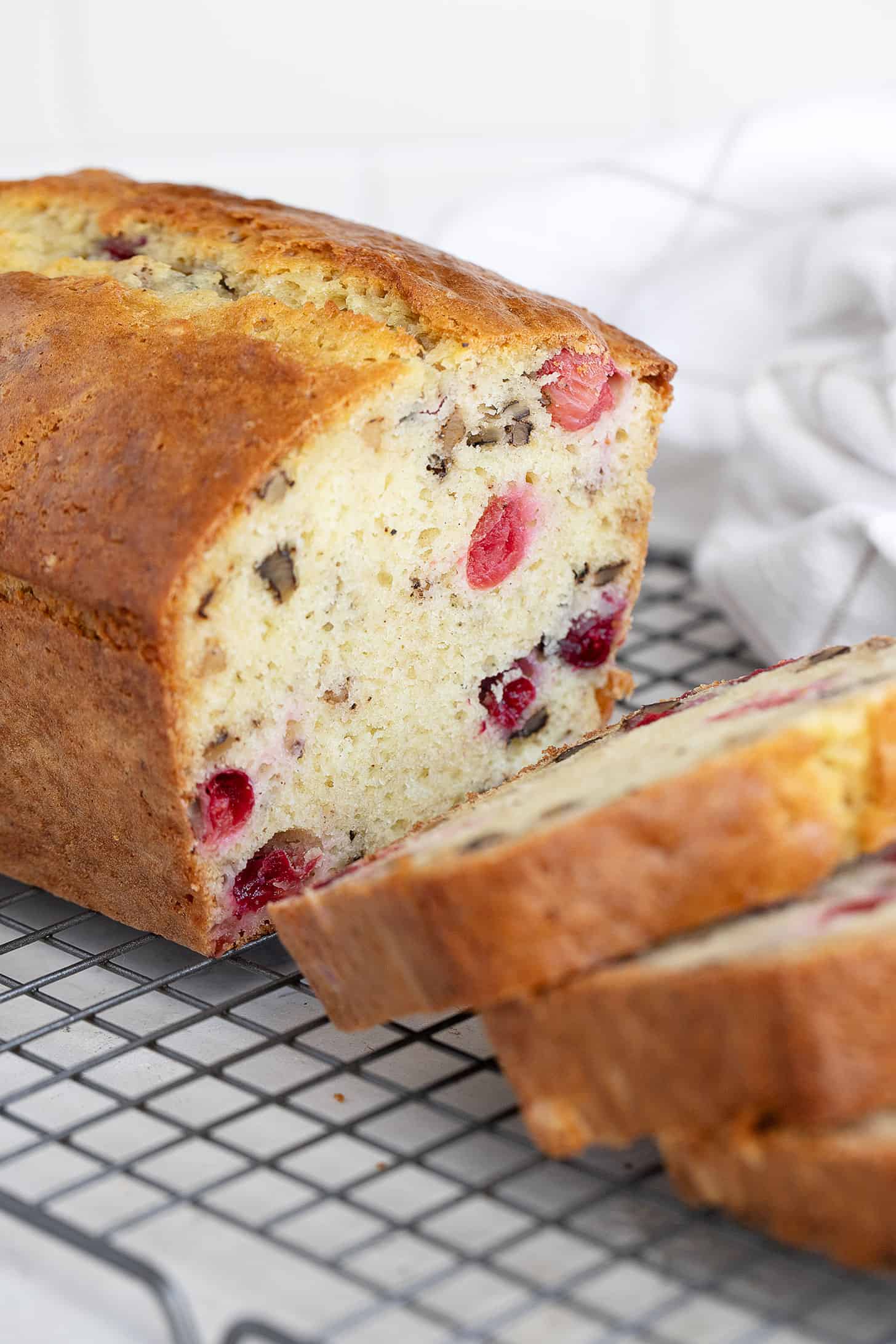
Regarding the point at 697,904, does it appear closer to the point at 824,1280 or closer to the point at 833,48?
the point at 824,1280

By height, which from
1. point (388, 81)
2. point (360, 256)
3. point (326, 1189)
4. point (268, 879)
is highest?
point (388, 81)

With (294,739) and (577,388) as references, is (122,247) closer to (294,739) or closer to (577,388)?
(577,388)

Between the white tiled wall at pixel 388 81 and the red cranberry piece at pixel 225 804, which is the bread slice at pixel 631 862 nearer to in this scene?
the red cranberry piece at pixel 225 804

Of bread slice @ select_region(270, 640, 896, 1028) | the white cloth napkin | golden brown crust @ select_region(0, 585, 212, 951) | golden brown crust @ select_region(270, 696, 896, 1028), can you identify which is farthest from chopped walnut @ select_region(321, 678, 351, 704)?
the white cloth napkin

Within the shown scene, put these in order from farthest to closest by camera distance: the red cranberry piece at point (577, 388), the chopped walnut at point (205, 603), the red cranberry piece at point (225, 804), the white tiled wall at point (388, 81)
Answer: the white tiled wall at point (388, 81), the red cranberry piece at point (577, 388), the red cranberry piece at point (225, 804), the chopped walnut at point (205, 603)

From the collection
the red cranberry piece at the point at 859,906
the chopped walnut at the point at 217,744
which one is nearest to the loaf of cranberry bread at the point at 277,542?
the chopped walnut at the point at 217,744

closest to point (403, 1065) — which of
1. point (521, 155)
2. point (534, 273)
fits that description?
point (534, 273)

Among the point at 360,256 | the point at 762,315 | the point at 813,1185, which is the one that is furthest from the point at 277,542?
the point at 762,315
